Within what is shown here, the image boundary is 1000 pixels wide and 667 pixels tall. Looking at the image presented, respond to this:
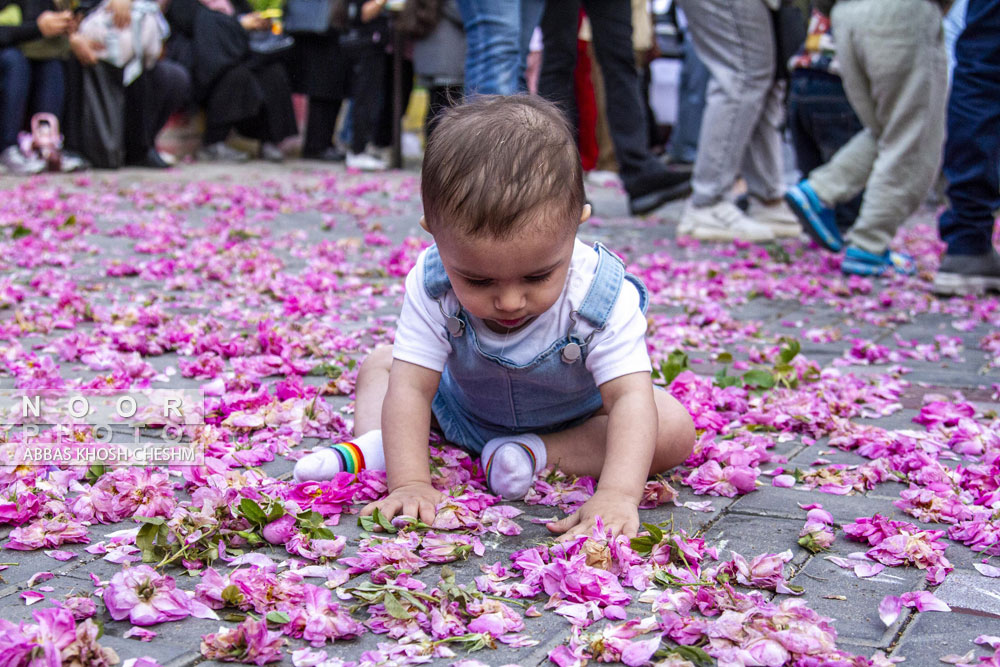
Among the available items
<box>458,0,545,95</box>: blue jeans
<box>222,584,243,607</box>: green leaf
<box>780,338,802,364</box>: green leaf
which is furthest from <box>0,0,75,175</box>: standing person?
<box>222,584,243,607</box>: green leaf

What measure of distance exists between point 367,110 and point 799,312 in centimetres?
778

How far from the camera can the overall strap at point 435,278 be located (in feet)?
8.04

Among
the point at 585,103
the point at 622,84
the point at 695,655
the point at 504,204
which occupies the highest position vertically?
the point at 504,204

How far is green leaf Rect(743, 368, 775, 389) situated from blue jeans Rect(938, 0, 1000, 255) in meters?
2.27

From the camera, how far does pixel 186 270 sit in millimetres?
5516

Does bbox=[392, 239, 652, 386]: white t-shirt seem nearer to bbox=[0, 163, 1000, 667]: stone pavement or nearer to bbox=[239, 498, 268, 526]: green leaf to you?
bbox=[0, 163, 1000, 667]: stone pavement

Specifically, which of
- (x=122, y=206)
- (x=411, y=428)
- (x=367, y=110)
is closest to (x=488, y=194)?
(x=411, y=428)

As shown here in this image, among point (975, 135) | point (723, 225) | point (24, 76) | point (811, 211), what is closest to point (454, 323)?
point (975, 135)

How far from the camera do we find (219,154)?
12.6 meters

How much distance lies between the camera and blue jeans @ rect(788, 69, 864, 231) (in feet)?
22.4

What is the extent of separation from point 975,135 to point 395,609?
4256 millimetres

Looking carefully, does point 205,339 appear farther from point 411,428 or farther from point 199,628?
point 199,628

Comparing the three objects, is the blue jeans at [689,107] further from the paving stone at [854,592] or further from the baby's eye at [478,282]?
the paving stone at [854,592]

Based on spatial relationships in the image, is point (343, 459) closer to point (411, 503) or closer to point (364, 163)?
point (411, 503)
